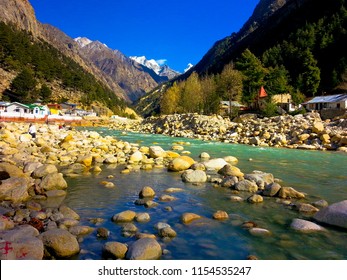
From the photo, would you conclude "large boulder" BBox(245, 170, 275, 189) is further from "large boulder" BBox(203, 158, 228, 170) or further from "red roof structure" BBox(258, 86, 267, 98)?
"red roof structure" BBox(258, 86, 267, 98)

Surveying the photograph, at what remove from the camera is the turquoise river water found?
21.1ft

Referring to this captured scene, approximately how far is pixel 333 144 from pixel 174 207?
2389 cm

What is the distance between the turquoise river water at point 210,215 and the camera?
6.43 m

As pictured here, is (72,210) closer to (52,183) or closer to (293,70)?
(52,183)

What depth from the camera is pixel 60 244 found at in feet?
19.9

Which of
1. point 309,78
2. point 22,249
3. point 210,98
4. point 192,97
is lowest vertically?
point 22,249

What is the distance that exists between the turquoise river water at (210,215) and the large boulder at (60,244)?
230 mm

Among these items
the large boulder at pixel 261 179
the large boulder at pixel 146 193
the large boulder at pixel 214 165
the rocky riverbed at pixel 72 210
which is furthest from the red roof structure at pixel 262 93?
the large boulder at pixel 146 193

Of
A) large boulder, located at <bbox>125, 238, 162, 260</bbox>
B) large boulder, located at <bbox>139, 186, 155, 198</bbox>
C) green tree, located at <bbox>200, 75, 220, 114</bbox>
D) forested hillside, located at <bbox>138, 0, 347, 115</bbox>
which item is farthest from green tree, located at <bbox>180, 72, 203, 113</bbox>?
large boulder, located at <bbox>125, 238, 162, 260</bbox>

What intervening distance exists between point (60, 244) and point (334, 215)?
6.62m

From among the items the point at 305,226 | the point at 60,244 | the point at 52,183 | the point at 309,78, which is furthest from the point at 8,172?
the point at 309,78

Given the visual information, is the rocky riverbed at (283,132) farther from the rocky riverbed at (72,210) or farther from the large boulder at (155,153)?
the rocky riverbed at (72,210)

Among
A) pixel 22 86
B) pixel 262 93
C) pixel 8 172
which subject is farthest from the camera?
pixel 22 86

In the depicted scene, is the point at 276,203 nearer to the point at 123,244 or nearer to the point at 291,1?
the point at 123,244
